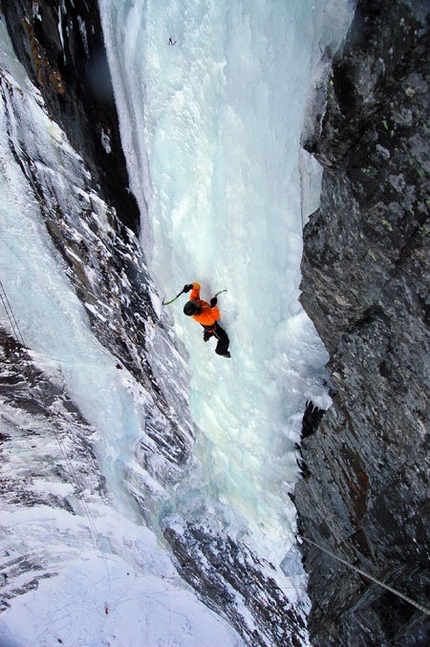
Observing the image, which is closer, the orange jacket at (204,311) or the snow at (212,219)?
the snow at (212,219)

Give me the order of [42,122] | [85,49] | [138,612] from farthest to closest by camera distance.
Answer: [138,612]
[42,122]
[85,49]

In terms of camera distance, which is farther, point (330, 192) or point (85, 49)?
point (85, 49)

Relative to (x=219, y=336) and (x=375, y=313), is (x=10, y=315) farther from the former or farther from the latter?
(x=375, y=313)

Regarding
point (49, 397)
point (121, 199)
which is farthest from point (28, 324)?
point (121, 199)

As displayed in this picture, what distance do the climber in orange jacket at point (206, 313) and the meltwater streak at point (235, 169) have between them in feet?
0.43

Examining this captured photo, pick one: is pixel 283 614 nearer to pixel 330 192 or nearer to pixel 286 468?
pixel 286 468

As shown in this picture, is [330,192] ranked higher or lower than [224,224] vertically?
higher

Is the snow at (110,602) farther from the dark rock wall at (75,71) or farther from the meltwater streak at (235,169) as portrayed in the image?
the dark rock wall at (75,71)

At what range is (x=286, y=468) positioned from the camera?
5930 millimetres

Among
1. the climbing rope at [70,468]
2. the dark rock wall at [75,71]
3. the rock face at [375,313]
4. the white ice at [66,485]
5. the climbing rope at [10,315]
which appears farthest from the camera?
the climbing rope at [70,468]

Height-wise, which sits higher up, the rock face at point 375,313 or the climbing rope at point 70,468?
the rock face at point 375,313

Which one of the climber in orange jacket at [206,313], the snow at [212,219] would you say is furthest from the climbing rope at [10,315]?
the climber in orange jacket at [206,313]

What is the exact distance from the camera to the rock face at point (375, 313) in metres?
2.24

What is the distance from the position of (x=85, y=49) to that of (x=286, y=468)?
5.32m
